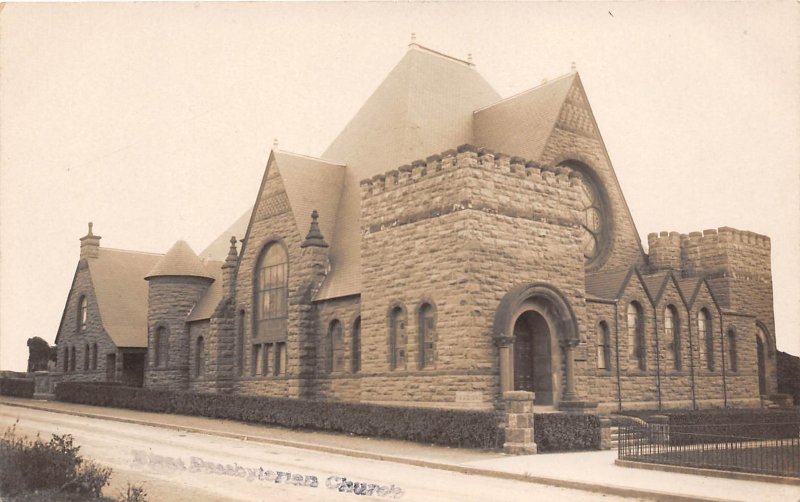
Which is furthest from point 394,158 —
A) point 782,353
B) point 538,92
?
point 782,353

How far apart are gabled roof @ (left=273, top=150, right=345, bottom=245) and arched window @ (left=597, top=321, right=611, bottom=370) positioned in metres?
11.8

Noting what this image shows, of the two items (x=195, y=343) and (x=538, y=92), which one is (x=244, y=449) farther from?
(x=195, y=343)

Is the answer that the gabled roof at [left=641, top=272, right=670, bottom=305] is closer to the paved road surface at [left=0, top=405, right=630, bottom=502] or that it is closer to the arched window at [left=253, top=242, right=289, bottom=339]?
the arched window at [left=253, top=242, right=289, bottom=339]

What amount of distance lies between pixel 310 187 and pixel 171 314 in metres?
12.3

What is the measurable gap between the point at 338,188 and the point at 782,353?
70.1 feet

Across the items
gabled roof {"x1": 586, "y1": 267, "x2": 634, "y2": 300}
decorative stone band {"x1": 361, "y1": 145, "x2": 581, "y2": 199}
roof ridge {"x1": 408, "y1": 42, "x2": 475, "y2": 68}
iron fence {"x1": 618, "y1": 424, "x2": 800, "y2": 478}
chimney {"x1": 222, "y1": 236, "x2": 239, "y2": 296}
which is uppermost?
roof ridge {"x1": 408, "y1": 42, "x2": 475, "y2": 68}

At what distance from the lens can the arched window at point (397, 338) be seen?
80.6ft

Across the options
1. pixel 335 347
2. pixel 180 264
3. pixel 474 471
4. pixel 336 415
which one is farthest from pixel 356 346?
pixel 180 264

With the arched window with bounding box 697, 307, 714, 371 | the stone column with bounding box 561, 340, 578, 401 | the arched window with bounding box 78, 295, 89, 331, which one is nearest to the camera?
the stone column with bounding box 561, 340, 578, 401

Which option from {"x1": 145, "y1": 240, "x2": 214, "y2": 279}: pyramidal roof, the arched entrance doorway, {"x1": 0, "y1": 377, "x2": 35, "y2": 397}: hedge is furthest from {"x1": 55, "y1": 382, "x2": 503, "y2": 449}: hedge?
{"x1": 0, "y1": 377, "x2": 35, "y2": 397}: hedge

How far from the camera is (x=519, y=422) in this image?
19.0 meters

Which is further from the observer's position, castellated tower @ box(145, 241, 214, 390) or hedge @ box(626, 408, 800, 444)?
castellated tower @ box(145, 241, 214, 390)

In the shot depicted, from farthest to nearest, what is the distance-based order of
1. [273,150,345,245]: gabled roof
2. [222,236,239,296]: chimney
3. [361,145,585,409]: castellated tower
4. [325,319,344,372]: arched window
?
[222,236,239,296]: chimney, [273,150,345,245]: gabled roof, [325,319,344,372]: arched window, [361,145,585,409]: castellated tower

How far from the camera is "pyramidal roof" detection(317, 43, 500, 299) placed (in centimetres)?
3141
